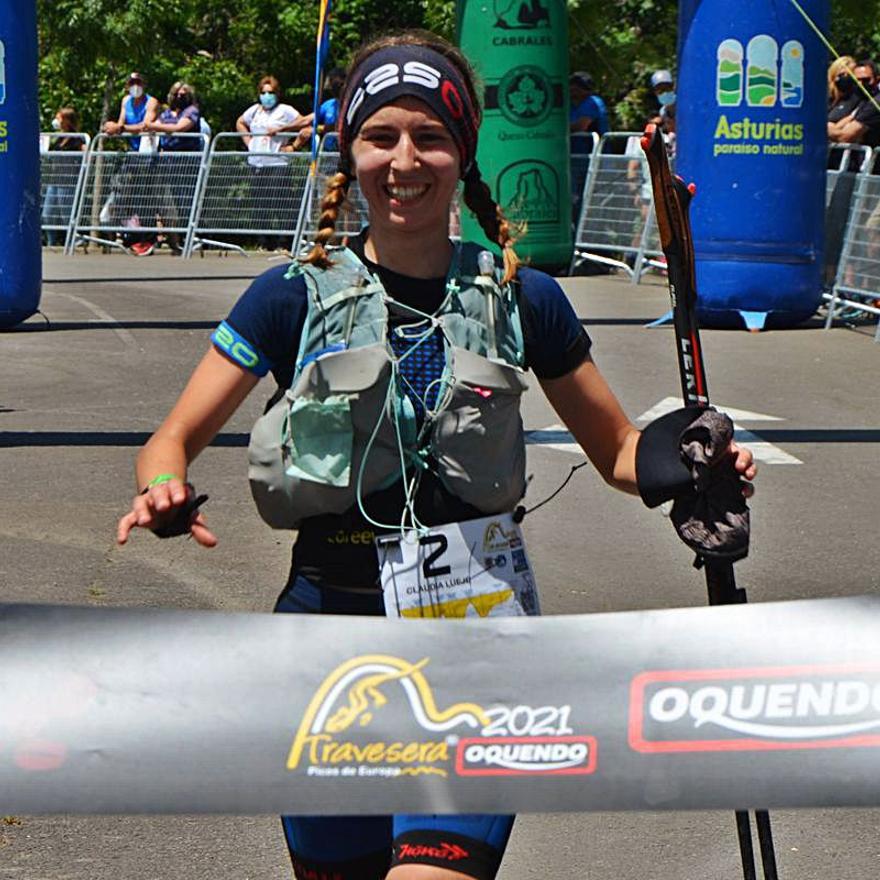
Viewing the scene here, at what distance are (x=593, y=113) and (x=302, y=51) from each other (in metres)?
15.0

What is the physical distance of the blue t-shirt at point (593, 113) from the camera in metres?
21.1

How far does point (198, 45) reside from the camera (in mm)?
38781

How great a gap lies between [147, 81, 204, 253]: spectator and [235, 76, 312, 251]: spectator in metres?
0.64

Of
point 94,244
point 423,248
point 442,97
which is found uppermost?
point 442,97

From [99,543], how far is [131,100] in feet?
54.8

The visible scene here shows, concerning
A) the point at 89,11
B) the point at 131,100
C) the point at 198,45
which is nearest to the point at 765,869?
the point at 131,100

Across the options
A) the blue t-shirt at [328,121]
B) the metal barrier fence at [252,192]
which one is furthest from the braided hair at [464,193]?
the metal barrier fence at [252,192]

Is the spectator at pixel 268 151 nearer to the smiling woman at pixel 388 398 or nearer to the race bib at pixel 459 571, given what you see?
the smiling woman at pixel 388 398

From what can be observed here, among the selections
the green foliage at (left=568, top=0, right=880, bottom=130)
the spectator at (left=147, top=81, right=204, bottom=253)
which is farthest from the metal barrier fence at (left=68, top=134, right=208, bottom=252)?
the green foliage at (left=568, top=0, right=880, bottom=130)

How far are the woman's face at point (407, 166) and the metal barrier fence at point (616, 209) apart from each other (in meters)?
15.6

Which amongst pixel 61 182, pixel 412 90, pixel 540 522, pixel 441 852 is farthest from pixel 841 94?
pixel 441 852

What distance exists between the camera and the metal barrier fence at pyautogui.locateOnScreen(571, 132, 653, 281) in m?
19.1

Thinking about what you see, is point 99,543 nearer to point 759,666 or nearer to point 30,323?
point 759,666

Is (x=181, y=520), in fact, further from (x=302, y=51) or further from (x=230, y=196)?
(x=302, y=51)
